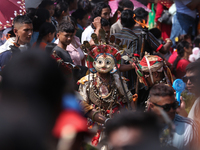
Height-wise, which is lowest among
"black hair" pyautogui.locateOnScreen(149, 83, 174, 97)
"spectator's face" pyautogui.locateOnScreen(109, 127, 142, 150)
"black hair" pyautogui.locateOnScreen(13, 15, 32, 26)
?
"spectator's face" pyautogui.locateOnScreen(109, 127, 142, 150)

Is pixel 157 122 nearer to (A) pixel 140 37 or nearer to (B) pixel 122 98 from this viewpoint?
(B) pixel 122 98

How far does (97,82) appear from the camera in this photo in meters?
4.05

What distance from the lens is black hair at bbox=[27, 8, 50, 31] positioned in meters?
4.83

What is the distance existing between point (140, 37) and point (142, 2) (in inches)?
117

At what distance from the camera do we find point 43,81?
3.95 ft

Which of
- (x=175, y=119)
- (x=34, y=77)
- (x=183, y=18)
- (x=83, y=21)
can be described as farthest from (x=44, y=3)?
(x=34, y=77)

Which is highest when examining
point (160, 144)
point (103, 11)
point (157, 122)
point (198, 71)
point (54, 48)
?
point (103, 11)

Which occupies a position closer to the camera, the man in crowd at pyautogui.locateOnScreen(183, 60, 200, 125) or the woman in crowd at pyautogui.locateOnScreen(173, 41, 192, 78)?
the man in crowd at pyautogui.locateOnScreen(183, 60, 200, 125)

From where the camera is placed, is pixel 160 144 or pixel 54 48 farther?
pixel 54 48

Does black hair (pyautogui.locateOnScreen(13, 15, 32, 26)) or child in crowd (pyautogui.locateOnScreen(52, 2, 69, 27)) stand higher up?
child in crowd (pyautogui.locateOnScreen(52, 2, 69, 27))

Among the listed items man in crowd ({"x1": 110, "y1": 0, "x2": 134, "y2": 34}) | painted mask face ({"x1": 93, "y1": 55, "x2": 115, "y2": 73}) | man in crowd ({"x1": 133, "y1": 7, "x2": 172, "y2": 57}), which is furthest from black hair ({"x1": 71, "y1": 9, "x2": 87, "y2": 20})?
painted mask face ({"x1": 93, "y1": 55, "x2": 115, "y2": 73})

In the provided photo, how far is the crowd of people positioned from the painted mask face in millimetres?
12

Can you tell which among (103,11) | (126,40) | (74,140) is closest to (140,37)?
(126,40)

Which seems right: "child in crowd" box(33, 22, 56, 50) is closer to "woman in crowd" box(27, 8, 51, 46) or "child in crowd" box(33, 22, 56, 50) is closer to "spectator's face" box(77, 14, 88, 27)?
"woman in crowd" box(27, 8, 51, 46)
